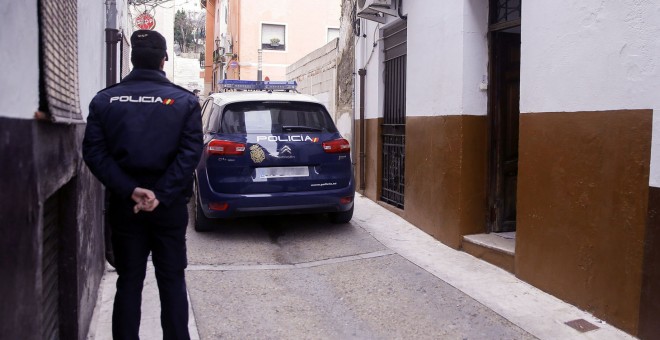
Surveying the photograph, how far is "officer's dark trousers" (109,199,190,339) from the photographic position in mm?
3172

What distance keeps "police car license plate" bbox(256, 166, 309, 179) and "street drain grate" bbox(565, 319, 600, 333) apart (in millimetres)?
3294

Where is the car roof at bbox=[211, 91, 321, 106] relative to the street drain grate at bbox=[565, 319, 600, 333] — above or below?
above

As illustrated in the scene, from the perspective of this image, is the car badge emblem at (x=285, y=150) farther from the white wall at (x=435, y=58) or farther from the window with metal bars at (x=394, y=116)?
the window with metal bars at (x=394, y=116)

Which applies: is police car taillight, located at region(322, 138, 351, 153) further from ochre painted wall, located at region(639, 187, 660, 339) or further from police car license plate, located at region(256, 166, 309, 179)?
ochre painted wall, located at region(639, 187, 660, 339)

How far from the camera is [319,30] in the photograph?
26.8m

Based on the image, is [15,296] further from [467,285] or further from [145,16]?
[145,16]

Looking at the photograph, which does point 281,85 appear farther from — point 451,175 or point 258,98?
point 451,175

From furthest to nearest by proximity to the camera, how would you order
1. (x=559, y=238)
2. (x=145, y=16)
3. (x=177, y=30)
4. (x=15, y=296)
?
(x=177, y=30) < (x=145, y=16) < (x=559, y=238) < (x=15, y=296)

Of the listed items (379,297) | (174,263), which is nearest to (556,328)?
(379,297)

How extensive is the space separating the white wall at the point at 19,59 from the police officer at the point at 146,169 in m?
0.85

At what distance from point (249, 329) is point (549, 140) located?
2840 millimetres

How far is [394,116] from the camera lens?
8.33 m

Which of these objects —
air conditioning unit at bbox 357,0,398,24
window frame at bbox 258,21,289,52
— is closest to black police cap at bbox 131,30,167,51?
air conditioning unit at bbox 357,0,398,24

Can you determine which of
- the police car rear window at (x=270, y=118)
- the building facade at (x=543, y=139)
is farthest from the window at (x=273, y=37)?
the police car rear window at (x=270, y=118)
